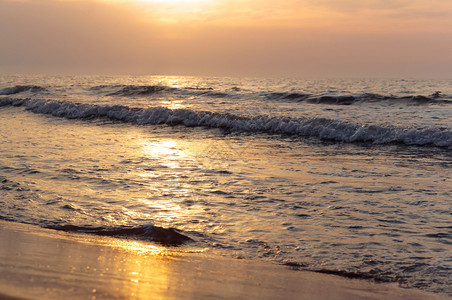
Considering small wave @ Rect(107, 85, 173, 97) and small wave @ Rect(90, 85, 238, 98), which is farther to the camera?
small wave @ Rect(107, 85, 173, 97)

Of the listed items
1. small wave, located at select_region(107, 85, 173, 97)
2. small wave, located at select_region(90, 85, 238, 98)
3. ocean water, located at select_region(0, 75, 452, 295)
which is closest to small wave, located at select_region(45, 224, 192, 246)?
ocean water, located at select_region(0, 75, 452, 295)

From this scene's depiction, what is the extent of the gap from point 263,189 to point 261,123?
9060mm

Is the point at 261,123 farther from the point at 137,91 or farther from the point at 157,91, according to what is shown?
the point at 137,91

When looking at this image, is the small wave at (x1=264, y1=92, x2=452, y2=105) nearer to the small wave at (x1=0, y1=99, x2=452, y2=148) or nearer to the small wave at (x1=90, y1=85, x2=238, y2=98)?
the small wave at (x1=90, y1=85, x2=238, y2=98)

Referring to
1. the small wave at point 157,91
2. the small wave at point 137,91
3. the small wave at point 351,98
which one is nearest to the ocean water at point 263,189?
the small wave at point 351,98

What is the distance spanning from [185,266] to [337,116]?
45.6 feet

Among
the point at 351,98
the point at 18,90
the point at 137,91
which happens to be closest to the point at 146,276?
Answer: the point at 351,98

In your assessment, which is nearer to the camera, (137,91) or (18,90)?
(137,91)

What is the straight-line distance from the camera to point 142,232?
473 cm

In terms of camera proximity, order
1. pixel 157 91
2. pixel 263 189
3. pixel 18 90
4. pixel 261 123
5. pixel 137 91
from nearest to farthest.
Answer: pixel 263 189, pixel 261 123, pixel 157 91, pixel 137 91, pixel 18 90

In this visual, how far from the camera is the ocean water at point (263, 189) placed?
14.3 ft

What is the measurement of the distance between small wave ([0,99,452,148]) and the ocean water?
0.20 feet

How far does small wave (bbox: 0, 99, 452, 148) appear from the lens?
12.6 m

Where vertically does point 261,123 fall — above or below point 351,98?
below
